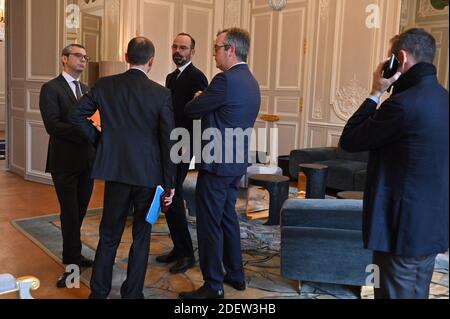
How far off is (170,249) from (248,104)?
171cm

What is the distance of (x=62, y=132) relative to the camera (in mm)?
3113

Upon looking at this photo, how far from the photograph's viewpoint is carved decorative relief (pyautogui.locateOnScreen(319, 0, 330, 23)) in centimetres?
732

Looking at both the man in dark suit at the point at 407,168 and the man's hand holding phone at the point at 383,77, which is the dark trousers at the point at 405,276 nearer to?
the man in dark suit at the point at 407,168

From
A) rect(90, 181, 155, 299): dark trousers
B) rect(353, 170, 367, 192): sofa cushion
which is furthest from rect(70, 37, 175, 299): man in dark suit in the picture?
rect(353, 170, 367, 192): sofa cushion

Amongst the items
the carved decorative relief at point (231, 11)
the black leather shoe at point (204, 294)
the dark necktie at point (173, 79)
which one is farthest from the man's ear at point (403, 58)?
the carved decorative relief at point (231, 11)

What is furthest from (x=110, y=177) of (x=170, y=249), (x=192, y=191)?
(x=192, y=191)

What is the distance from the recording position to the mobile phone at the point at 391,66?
1795 mm

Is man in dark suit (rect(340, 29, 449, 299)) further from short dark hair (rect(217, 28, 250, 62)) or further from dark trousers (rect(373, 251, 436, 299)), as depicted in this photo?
short dark hair (rect(217, 28, 250, 62))

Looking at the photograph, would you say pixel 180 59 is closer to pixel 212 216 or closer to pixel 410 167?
pixel 212 216

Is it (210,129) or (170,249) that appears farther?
(170,249)

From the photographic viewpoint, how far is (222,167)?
9.23 feet

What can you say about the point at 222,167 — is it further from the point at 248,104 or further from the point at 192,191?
the point at 192,191

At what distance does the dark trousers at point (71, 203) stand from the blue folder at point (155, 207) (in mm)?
846

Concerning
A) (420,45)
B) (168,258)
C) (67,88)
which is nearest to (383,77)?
(420,45)
